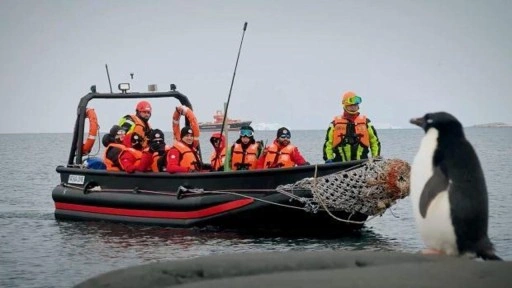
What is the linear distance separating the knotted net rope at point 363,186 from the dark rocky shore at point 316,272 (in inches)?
295

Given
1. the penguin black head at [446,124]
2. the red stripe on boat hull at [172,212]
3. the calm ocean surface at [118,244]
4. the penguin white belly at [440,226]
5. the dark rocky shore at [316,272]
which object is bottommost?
the calm ocean surface at [118,244]

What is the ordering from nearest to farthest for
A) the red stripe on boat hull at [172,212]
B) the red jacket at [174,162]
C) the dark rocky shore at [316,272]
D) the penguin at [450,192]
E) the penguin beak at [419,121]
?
1. the dark rocky shore at [316,272]
2. the penguin at [450,192]
3. the penguin beak at [419,121]
4. the red stripe on boat hull at [172,212]
5. the red jacket at [174,162]

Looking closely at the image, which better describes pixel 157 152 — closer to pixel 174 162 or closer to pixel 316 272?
pixel 174 162

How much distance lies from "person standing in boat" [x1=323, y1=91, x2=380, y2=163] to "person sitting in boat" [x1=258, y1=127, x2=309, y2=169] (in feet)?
1.86

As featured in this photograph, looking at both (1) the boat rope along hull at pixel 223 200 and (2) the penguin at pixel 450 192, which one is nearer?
(2) the penguin at pixel 450 192

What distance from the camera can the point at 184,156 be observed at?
1428 cm

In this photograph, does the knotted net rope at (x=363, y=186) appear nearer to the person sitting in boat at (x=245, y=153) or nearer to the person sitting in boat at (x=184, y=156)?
the person sitting in boat at (x=245, y=153)

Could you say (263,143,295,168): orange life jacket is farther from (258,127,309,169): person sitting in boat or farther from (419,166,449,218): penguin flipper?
(419,166,449,218): penguin flipper

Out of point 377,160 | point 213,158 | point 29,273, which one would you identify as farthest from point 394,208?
point 29,273

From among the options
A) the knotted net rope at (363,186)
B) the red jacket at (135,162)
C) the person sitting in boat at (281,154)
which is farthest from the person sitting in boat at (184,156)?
the knotted net rope at (363,186)

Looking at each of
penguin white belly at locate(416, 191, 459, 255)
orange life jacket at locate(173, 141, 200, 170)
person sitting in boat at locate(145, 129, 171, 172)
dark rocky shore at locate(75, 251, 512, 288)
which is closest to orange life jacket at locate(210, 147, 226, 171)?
orange life jacket at locate(173, 141, 200, 170)

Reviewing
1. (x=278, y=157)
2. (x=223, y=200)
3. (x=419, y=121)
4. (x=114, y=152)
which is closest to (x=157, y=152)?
(x=114, y=152)

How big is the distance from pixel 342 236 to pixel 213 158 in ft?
10.1

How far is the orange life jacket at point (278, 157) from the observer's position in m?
14.1
